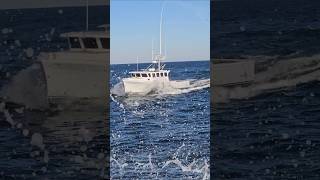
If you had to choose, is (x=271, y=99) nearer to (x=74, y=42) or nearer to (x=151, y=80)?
(x=151, y=80)

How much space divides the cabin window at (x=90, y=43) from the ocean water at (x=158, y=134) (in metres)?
0.34

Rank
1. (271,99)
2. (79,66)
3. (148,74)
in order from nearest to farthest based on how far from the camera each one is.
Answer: (271,99)
(79,66)
(148,74)

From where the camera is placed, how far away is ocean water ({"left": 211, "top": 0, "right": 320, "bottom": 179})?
349 cm

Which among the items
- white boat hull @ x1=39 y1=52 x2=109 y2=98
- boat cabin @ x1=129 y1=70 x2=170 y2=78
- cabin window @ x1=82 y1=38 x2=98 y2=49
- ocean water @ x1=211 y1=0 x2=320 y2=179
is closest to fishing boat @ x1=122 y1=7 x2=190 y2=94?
boat cabin @ x1=129 y1=70 x2=170 y2=78

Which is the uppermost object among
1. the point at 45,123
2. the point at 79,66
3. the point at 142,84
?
the point at 79,66

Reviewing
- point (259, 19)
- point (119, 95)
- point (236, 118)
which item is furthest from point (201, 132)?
point (259, 19)

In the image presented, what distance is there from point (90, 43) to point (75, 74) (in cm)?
27

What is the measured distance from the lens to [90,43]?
11.9 ft

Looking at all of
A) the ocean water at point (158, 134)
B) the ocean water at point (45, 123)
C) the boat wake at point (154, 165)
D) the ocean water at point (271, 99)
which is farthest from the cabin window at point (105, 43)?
the boat wake at point (154, 165)

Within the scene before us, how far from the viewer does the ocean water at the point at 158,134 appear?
Result: 3.85 metres

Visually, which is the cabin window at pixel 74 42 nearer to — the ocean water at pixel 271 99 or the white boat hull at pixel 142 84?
the white boat hull at pixel 142 84

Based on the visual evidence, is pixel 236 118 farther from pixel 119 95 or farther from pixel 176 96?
pixel 119 95

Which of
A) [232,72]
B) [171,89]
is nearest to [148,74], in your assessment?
[171,89]

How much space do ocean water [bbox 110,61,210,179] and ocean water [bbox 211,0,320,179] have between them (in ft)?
1.04
